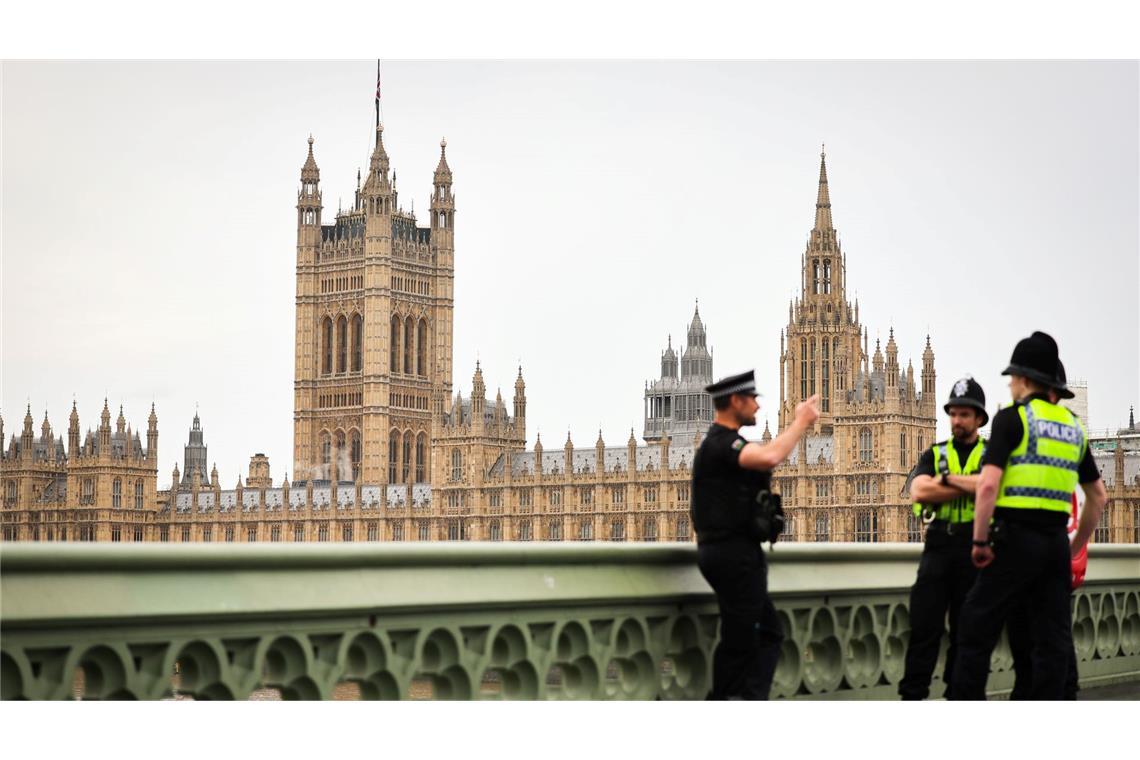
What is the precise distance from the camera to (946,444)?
28.9 ft

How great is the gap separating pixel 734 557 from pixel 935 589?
4.98 ft

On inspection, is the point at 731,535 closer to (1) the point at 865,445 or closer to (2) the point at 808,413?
(2) the point at 808,413

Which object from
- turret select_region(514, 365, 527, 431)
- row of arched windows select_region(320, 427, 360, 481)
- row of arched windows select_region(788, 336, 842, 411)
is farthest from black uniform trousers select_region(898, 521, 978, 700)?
row of arched windows select_region(320, 427, 360, 481)

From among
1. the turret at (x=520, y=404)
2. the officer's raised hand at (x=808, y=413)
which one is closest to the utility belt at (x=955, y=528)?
the officer's raised hand at (x=808, y=413)

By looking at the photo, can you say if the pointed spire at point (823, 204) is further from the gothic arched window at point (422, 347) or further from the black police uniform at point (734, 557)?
the black police uniform at point (734, 557)

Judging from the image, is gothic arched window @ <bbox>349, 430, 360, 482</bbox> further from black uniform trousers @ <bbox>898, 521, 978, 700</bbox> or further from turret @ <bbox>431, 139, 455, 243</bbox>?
black uniform trousers @ <bbox>898, 521, 978, 700</bbox>

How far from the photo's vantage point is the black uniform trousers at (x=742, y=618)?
24.4 ft

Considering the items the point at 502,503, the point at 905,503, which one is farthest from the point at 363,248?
the point at 905,503

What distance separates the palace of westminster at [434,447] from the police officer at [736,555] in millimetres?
73429

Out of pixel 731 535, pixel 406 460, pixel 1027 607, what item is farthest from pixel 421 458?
pixel 731 535

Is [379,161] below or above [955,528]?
above

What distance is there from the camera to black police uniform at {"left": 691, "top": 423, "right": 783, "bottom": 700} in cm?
741

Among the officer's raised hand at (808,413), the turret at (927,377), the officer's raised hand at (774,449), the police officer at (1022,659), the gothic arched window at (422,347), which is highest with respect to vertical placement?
the gothic arched window at (422,347)

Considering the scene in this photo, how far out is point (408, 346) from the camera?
120m
